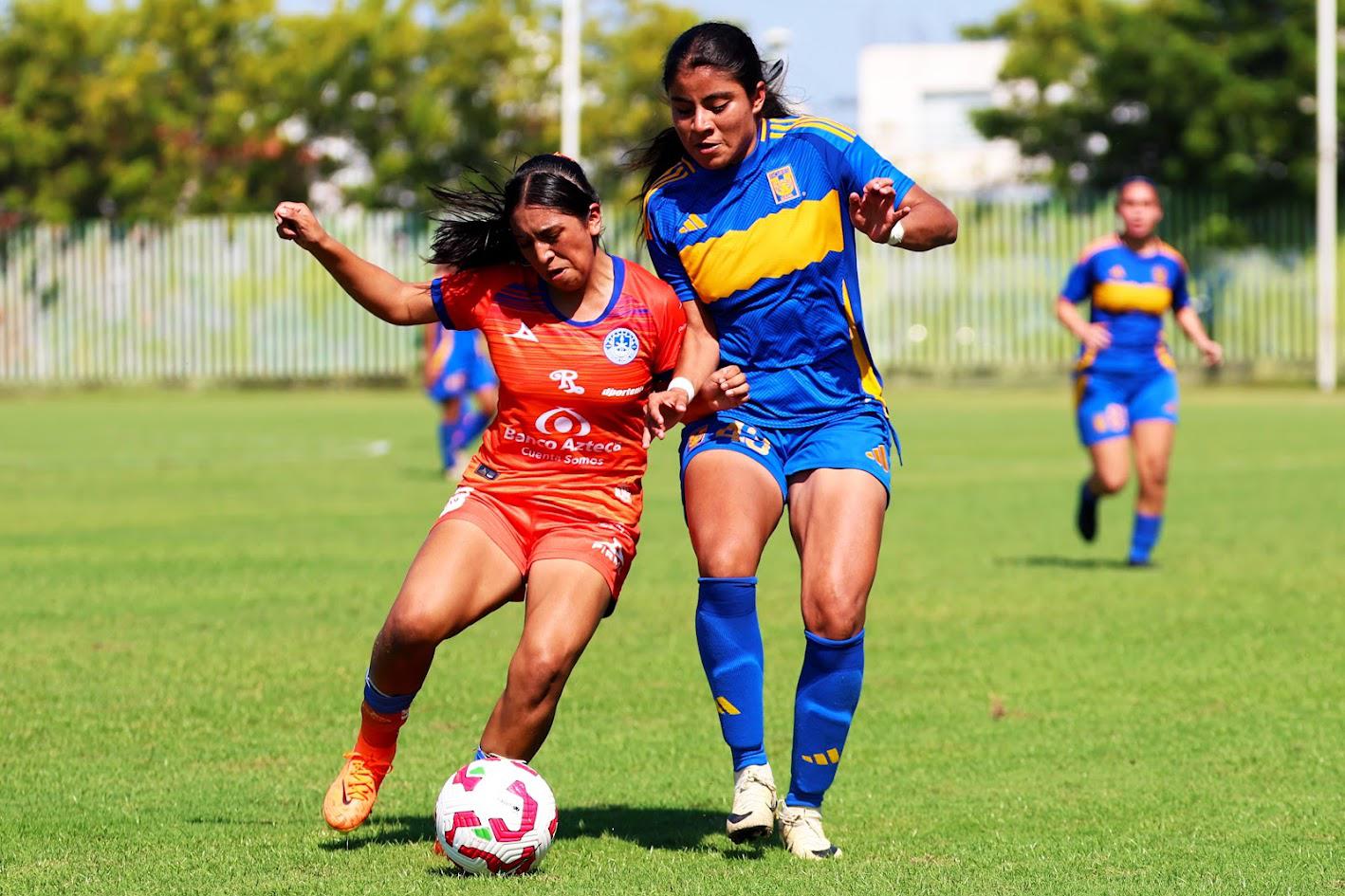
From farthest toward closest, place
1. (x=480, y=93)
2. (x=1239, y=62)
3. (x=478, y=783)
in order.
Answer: (x=480, y=93), (x=1239, y=62), (x=478, y=783)

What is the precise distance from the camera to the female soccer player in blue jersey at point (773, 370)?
5863mm

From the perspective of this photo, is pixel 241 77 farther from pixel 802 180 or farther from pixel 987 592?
pixel 802 180

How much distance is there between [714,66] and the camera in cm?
594

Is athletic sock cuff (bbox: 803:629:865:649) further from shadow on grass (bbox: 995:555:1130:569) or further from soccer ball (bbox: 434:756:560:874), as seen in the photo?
shadow on grass (bbox: 995:555:1130:569)

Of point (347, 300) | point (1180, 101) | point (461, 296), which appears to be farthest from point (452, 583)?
point (347, 300)

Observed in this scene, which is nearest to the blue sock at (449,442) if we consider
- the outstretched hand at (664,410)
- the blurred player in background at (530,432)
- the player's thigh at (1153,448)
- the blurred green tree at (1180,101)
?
the player's thigh at (1153,448)

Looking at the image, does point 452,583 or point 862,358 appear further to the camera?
point 862,358

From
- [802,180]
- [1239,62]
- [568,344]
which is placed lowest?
[568,344]

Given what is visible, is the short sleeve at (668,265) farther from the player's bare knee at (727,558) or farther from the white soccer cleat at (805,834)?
the white soccer cleat at (805,834)

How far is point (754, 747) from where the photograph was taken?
5898mm

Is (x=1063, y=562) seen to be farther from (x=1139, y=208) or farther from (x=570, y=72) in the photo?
(x=570, y=72)

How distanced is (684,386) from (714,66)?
92 cm

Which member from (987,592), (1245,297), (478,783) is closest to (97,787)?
(478,783)

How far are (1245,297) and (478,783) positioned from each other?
36.6m
